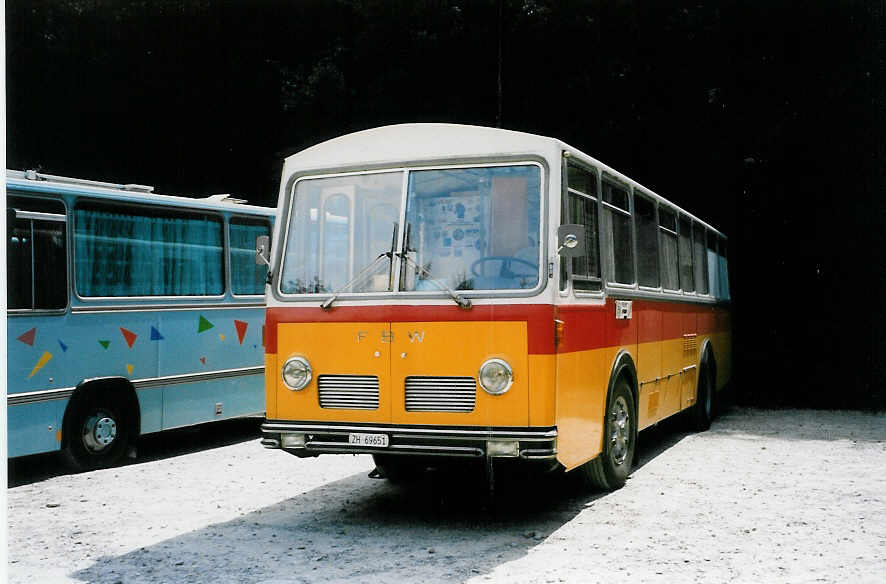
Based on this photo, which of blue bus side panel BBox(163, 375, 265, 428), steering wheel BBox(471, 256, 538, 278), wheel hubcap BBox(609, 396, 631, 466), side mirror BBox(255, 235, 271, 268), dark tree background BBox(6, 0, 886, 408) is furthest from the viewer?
dark tree background BBox(6, 0, 886, 408)

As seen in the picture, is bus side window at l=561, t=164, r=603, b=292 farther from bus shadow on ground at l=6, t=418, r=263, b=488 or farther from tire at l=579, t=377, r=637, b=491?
bus shadow on ground at l=6, t=418, r=263, b=488

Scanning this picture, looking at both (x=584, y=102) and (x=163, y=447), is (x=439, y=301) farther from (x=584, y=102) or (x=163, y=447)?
(x=584, y=102)

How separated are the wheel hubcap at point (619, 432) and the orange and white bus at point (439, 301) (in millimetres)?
376

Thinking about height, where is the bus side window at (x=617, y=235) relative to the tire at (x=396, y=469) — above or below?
above

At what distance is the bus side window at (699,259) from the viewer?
1386 centimetres

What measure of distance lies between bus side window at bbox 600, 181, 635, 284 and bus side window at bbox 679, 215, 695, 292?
304 centimetres

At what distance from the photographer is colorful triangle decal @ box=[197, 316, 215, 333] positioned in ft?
40.0

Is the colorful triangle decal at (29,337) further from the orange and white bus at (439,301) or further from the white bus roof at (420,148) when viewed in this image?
the white bus roof at (420,148)

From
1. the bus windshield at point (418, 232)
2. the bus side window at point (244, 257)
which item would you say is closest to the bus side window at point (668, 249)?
the bus windshield at point (418, 232)

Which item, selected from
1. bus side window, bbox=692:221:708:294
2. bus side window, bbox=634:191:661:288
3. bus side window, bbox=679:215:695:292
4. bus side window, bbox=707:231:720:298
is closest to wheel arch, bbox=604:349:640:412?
bus side window, bbox=634:191:661:288

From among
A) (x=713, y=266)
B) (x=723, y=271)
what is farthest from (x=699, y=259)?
(x=723, y=271)

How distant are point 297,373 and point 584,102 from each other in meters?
13.1

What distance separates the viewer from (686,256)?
43.2ft

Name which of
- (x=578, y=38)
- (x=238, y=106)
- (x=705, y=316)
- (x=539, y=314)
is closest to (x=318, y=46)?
(x=238, y=106)
